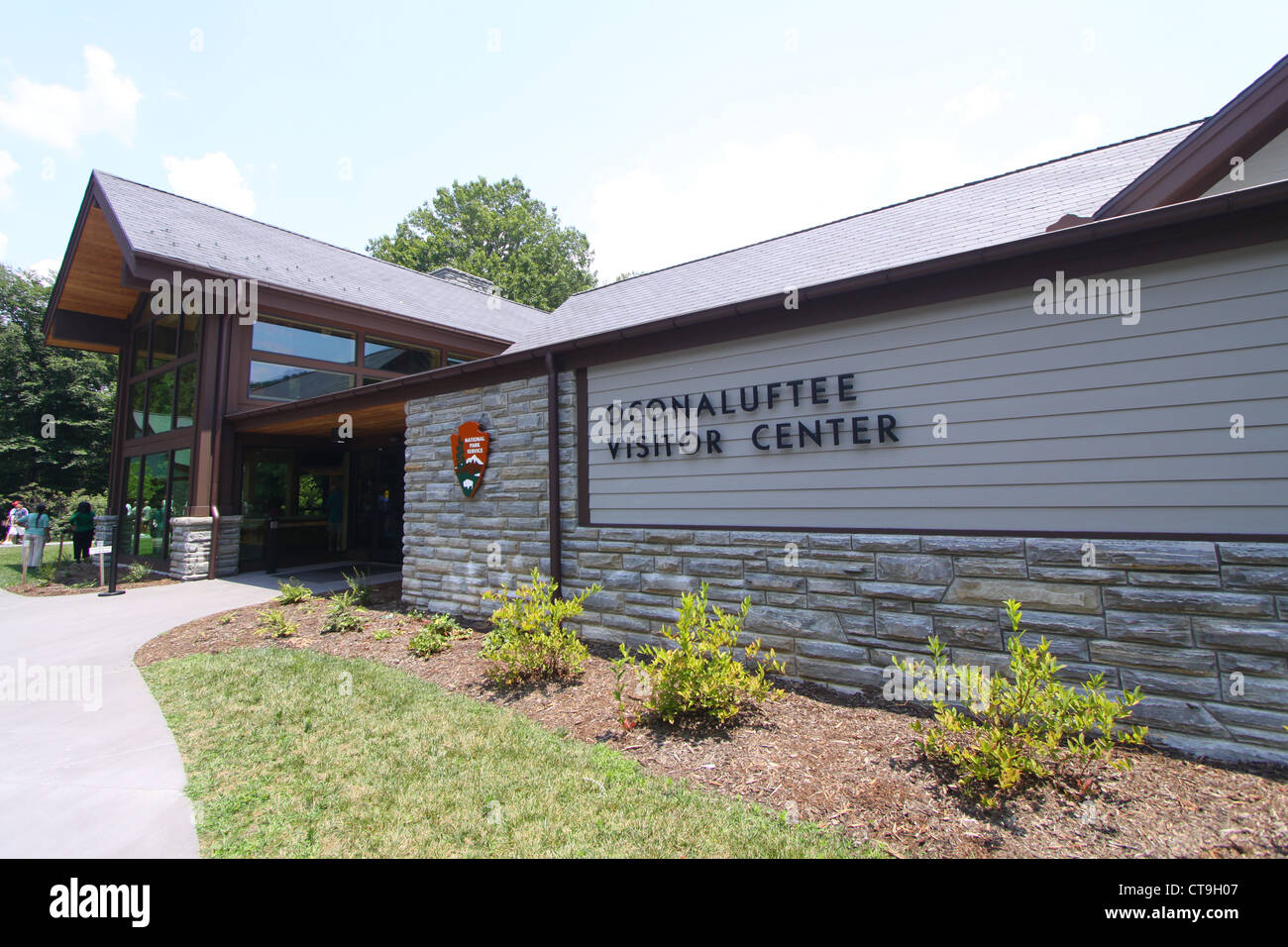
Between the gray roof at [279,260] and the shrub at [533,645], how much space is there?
1067 centimetres

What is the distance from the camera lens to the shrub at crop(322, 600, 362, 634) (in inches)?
291

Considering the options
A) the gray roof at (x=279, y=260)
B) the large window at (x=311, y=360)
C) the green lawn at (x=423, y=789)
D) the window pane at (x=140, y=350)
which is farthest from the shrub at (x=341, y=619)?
the window pane at (x=140, y=350)

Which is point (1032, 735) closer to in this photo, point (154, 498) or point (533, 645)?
point (533, 645)

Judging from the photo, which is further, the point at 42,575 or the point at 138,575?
the point at 42,575

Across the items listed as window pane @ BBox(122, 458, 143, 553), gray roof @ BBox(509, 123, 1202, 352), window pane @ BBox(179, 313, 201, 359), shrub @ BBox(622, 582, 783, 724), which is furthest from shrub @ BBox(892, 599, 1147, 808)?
window pane @ BBox(122, 458, 143, 553)

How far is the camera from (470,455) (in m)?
7.50

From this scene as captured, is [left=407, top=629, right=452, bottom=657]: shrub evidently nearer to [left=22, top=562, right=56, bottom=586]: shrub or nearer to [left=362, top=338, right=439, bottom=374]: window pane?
[left=362, top=338, right=439, bottom=374]: window pane

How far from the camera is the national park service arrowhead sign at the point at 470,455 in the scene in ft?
24.2

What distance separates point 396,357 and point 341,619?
9133mm

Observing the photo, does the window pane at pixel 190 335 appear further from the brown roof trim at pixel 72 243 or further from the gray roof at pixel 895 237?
the gray roof at pixel 895 237

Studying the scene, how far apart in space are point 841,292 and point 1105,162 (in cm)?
538

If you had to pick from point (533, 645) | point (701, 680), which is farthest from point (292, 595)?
point (701, 680)
